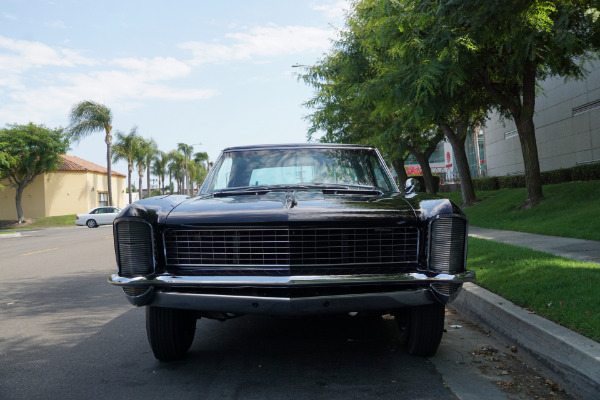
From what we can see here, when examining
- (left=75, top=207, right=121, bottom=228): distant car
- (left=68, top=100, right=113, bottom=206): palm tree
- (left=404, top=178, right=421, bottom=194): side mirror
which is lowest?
(left=75, top=207, right=121, bottom=228): distant car

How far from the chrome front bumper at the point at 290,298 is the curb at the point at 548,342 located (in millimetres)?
909

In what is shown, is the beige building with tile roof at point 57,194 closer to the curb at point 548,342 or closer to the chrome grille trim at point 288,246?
the curb at point 548,342

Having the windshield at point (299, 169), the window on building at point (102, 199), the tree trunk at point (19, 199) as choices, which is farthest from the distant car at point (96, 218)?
the windshield at point (299, 169)

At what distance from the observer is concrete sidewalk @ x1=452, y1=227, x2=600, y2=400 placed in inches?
133

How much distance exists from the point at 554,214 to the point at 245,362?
11.9m

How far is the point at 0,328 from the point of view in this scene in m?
5.48

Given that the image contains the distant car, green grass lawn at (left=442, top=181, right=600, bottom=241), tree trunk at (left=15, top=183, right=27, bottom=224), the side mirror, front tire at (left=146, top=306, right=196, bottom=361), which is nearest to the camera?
front tire at (left=146, top=306, right=196, bottom=361)

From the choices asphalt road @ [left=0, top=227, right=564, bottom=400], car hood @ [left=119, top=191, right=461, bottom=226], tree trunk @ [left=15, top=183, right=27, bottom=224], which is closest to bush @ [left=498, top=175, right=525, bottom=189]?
asphalt road @ [left=0, top=227, right=564, bottom=400]

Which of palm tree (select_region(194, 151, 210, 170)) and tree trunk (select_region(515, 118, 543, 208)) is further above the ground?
palm tree (select_region(194, 151, 210, 170))

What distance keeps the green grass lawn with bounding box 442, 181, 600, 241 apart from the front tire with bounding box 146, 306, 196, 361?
8457 millimetres

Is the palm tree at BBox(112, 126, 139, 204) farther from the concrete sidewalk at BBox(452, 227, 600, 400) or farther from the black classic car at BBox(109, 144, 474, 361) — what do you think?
the black classic car at BBox(109, 144, 474, 361)

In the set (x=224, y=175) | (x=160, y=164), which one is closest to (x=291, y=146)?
(x=224, y=175)

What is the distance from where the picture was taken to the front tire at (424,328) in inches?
152

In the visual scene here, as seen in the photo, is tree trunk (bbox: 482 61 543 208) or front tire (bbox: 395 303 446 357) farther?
tree trunk (bbox: 482 61 543 208)
